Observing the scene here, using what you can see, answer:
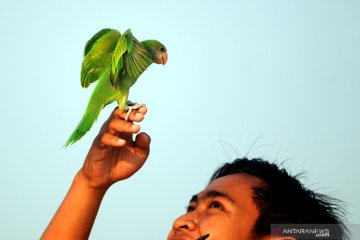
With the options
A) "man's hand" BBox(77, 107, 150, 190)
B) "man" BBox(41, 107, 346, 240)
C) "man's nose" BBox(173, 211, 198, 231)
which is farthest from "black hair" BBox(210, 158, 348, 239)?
"man's hand" BBox(77, 107, 150, 190)

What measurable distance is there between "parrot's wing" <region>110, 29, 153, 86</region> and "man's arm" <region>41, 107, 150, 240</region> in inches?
8.3

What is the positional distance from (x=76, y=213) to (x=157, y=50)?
100 cm

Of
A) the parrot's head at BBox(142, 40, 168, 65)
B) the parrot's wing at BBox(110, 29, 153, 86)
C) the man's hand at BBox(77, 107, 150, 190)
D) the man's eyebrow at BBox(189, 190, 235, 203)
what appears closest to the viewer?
the parrot's wing at BBox(110, 29, 153, 86)

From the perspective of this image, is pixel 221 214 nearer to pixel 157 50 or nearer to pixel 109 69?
pixel 109 69

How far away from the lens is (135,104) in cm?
189

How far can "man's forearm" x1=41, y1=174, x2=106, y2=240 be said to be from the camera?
2.27m

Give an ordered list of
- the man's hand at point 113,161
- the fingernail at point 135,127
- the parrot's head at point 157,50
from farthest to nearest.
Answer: the parrot's head at point 157,50 → the man's hand at point 113,161 → the fingernail at point 135,127

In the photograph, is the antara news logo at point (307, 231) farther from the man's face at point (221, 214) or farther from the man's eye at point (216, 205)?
the man's eye at point (216, 205)

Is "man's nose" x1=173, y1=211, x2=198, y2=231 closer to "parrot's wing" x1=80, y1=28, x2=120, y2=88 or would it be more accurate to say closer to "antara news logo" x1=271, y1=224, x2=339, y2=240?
"antara news logo" x1=271, y1=224, x2=339, y2=240

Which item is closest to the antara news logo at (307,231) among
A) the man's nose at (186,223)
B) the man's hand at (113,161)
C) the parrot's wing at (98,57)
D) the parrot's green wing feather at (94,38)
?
the man's nose at (186,223)

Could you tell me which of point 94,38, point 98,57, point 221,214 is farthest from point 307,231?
point 94,38

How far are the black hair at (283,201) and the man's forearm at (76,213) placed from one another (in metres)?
0.81

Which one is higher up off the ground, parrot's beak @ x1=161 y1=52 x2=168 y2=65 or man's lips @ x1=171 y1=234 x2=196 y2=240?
parrot's beak @ x1=161 y1=52 x2=168 y2=65

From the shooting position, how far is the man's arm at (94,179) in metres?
2.13
